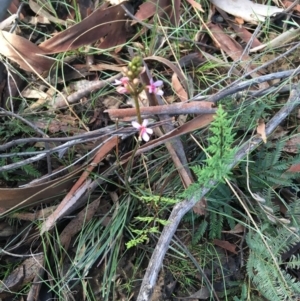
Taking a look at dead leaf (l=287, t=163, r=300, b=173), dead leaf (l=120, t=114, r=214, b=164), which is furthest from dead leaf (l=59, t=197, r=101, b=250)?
dead leaf (l=287, t=163, r=300, b=173)

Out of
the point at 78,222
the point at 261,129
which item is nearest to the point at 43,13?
the point at 78,222

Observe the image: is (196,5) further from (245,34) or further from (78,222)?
(78,222)

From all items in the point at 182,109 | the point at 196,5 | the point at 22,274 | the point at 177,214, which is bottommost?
the point at 22,274

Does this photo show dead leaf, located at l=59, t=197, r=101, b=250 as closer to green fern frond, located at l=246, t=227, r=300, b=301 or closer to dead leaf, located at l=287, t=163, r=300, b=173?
green fern frond, located at l=246, t=227, r=300, b=301

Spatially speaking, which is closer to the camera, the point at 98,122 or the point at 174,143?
the point at 174,143

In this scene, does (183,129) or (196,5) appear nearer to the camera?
(183,129)

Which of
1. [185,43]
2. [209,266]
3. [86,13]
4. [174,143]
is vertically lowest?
[209,266]

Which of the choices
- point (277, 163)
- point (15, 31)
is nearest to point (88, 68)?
point (15, 31)

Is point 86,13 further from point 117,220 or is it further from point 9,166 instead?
point 117,220
